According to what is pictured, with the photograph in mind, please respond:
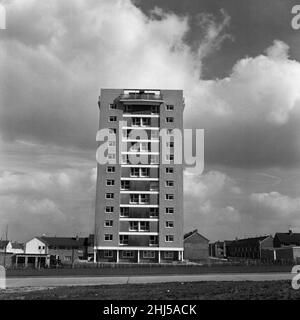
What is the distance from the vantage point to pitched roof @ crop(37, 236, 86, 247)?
4427 inches

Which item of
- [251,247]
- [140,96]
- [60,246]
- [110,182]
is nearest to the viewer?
[110,182]

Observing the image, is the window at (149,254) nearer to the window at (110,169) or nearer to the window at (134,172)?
the window at (134,172)

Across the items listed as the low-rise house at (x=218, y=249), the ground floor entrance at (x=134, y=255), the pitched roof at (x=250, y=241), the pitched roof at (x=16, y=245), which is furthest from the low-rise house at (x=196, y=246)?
the pitched roof at (x=16, y=245)

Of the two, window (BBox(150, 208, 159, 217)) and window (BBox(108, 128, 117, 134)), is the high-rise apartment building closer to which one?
window (BBox(108, 128, 117, 134))

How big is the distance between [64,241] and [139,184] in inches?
1730

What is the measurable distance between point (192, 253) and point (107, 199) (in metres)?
29.7

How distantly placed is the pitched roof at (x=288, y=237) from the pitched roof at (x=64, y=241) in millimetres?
56317

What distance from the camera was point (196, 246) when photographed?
325 ft

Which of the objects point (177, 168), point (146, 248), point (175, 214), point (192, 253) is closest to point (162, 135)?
point (177, 168)

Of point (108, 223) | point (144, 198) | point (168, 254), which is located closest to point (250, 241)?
point (168, 254)

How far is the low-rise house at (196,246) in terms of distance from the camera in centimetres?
9812

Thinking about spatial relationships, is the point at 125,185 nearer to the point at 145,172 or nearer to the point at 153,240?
the point at 145,172
